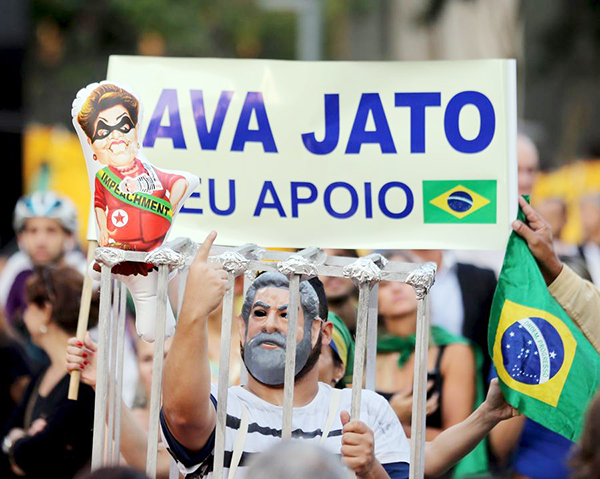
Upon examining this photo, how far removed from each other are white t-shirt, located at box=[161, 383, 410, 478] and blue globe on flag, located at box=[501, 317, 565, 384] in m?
0.50

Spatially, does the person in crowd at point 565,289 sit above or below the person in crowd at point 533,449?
above

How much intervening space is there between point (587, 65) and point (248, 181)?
56.6ft

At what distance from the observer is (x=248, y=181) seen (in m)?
4.62

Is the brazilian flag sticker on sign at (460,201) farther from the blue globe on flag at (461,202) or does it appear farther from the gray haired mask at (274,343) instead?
the gray haired mask at (274,343)

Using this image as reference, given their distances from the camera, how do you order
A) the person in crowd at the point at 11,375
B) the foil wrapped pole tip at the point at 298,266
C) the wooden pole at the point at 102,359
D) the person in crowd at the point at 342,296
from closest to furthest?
the foil wrapped pole tip at the point at 298,266, the wooden pole at the point at 102,359, the person in crowd at the point at 342,296, the person in crowd at the point at 11,375

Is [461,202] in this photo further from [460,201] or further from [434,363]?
[434,363]

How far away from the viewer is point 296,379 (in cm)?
407

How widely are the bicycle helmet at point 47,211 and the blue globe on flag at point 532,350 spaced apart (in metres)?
4.56

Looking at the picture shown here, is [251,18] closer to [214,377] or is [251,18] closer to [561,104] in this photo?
[561,104]

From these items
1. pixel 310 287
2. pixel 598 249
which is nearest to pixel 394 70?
pixel 310 287

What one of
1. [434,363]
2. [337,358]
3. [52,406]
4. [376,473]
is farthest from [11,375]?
[376,473]

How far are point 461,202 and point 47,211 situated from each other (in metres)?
4.45

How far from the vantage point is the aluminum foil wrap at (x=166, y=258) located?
3.79 meters

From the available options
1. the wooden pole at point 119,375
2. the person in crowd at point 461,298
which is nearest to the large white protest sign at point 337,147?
the wooden pole at point 119,375
